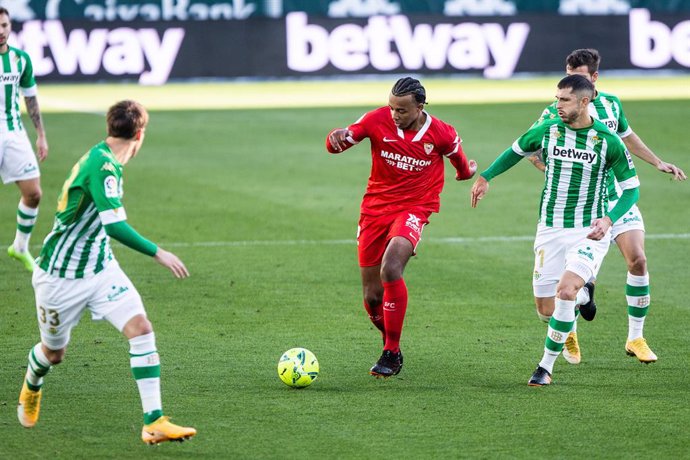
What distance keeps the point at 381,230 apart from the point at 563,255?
1.25 metres

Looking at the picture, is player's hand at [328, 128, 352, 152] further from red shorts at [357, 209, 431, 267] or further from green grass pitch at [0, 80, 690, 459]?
green grass pitch at [0, 80, 690, 459]

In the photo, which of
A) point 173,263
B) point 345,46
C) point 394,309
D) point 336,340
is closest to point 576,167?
point 394,309

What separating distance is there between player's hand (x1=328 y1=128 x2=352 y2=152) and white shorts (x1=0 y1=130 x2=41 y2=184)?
384 centimetres

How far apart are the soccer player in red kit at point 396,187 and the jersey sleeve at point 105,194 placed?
7.39 ft

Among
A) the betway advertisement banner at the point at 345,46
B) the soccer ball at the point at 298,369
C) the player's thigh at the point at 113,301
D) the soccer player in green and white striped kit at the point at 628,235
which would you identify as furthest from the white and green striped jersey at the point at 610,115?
the betway advertisement banner at the point at 345,46

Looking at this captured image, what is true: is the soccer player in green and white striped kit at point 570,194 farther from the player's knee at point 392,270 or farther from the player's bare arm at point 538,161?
the player's knee at point 392,270

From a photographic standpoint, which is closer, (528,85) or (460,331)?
(460,331)

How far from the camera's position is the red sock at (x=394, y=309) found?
26.1 ft

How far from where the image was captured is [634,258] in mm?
8414

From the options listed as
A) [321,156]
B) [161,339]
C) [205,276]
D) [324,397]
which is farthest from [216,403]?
[321,156]

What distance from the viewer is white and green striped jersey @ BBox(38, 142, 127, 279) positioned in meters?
6.18

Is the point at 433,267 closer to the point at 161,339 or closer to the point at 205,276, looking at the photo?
the point at 205,276

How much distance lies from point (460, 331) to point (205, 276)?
3020 mm

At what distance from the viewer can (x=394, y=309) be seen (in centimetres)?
795
